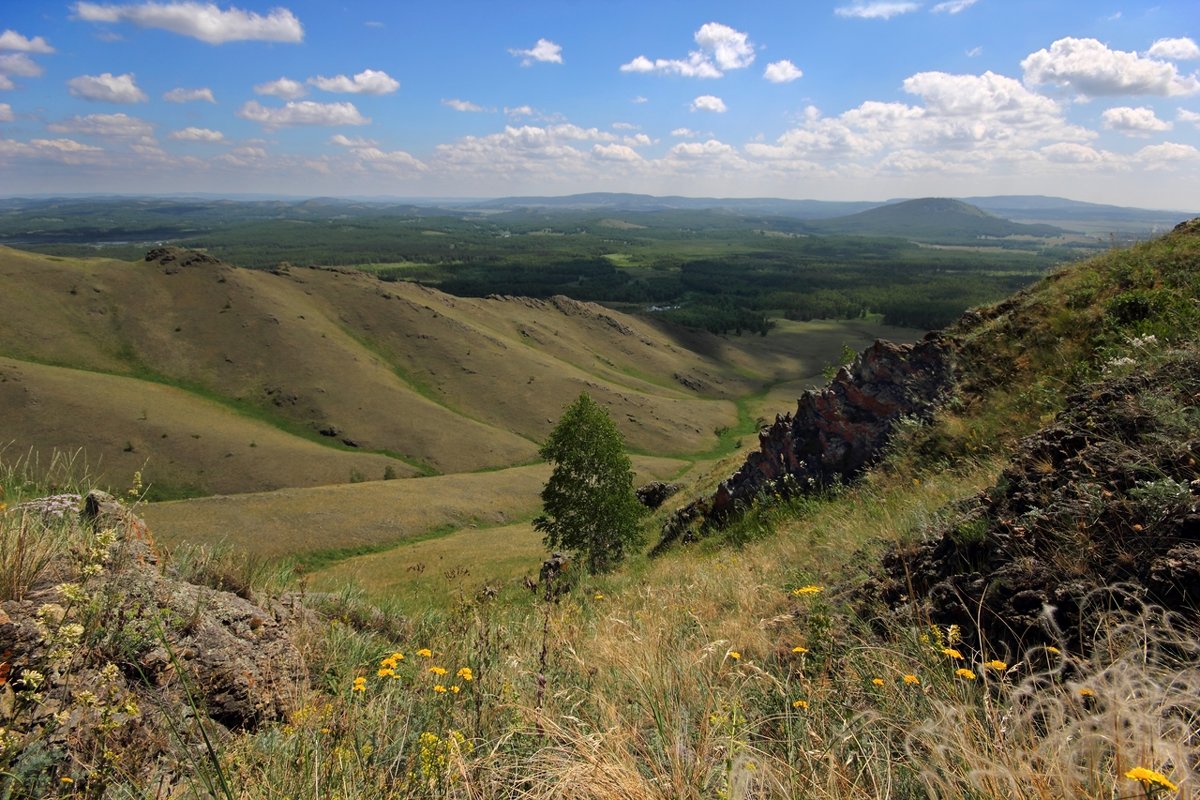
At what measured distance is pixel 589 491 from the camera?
27438 mm

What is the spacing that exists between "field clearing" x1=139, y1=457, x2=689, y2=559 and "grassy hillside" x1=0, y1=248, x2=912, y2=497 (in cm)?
997

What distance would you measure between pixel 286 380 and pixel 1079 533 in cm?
8178

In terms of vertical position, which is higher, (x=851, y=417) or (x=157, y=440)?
(x=851, y=417)

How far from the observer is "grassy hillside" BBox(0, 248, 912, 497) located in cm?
5734

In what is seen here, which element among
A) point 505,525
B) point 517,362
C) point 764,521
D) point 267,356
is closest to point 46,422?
point 267,356

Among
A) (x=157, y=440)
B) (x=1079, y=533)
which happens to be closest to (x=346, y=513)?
(x=157, y=440)

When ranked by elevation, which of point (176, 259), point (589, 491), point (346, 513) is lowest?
point (346, 513)

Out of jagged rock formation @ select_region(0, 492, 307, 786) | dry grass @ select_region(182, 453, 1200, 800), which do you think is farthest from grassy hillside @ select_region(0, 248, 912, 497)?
dry grass @ select_region(182, 453, 1200, 800)

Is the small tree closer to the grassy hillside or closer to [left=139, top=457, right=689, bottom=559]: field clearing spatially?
[left=139, top=457, right=689, bottom=559]: field clearing

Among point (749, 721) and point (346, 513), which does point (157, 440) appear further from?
point (749, 721)

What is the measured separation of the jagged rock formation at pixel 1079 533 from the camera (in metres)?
3.31

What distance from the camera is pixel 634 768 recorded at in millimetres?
2445

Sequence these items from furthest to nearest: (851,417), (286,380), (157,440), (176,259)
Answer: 1. (176,259)
2. (286,380)
3. (157,440)
4. (851,417)

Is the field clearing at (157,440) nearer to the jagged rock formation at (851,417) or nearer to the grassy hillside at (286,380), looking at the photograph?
the grassy hillside at (286,380)
